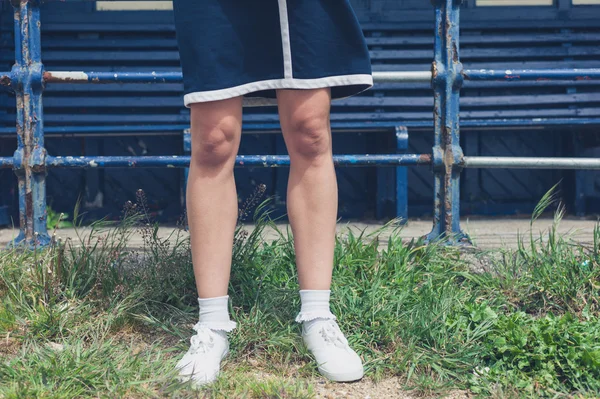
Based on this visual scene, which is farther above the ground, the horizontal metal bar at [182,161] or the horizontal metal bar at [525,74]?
the horizontal metal bar at [525,74]

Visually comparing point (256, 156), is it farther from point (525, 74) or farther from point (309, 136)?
point (525, 74)

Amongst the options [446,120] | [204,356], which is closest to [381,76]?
[446,120]

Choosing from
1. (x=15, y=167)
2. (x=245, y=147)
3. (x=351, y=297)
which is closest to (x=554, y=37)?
(x=245, y=147)

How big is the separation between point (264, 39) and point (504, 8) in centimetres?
378

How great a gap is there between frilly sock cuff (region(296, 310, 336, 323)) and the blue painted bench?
2771 mm

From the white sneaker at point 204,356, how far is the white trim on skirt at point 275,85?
2.23 ft

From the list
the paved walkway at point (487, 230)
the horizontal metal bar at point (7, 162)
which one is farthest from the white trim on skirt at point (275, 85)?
the horizontal metal bar at point (7, 162)

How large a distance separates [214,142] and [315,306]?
59 cm

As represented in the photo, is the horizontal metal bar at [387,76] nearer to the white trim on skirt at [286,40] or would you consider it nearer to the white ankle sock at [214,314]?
the white trim on skirt at [286,40]

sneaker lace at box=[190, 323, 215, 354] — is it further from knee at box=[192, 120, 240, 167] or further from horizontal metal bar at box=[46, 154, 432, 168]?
horizontal metal bar at box=[46, 154, 432, 168]

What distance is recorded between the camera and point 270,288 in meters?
2.32

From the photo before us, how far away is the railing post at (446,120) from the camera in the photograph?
2.91 m

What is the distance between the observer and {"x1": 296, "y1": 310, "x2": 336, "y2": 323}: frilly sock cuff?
1983 millimetres

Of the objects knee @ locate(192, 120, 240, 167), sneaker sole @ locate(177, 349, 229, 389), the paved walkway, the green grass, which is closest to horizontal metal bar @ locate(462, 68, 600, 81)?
the paved walkway
